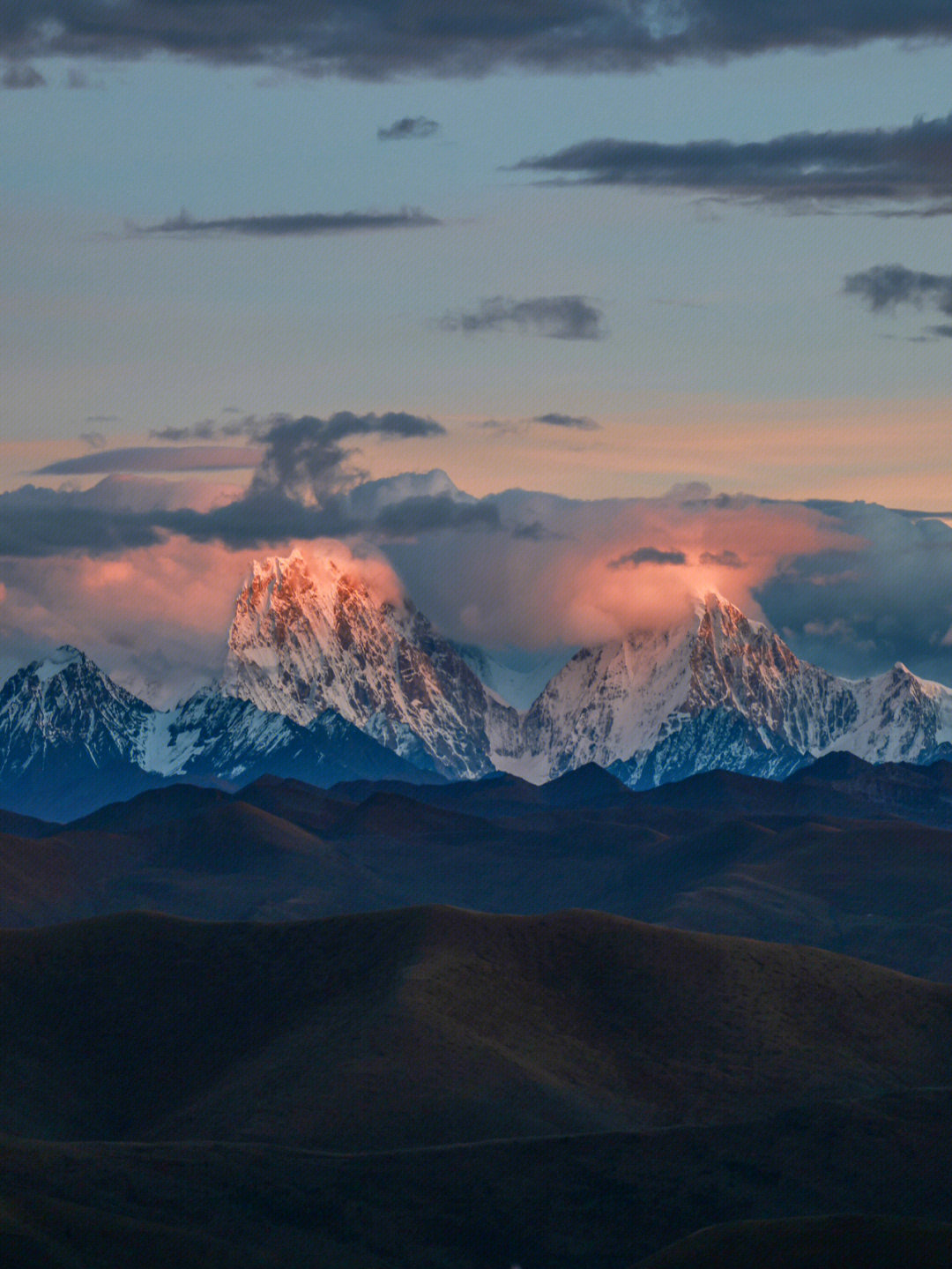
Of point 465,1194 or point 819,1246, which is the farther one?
point 465,1194

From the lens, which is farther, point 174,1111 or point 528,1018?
point 528,1018

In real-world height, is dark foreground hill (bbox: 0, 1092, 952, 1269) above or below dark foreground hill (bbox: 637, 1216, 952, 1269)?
below

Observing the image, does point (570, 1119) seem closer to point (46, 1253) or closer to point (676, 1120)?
point (676, 1120)

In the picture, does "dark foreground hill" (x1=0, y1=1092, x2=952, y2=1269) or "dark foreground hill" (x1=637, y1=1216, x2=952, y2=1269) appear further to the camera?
"dark foreground hill" (x1=0, y1=1092, x2=952, y2=1269)

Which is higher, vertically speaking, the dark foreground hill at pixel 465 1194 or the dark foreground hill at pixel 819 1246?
the dark foreground hill at pixel 819 1246

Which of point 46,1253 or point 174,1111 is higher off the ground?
point 46,1253

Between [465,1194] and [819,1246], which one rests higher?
[819,1246]

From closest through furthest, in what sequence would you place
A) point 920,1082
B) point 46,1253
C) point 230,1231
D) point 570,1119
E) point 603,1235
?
A: point 46,1253, point 230,1231, point 603,1235, point 570,1119, point 920,1082

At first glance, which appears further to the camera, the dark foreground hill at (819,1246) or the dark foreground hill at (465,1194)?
the dark foreground hill at (465,1194)

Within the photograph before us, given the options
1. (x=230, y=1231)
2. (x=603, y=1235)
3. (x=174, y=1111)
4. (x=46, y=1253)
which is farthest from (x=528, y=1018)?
(x=46, y=1253)

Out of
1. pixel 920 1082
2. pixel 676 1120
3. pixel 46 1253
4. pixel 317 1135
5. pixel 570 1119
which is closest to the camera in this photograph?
pixel 46 1253
